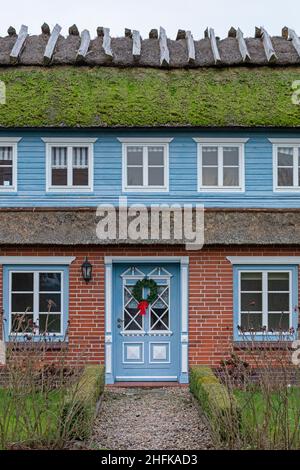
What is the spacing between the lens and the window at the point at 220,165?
1410cm

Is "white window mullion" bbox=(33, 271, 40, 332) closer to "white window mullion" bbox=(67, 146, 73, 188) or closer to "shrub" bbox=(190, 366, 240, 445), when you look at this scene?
"white window mullion" bbox=(67, 146, 73, 188)

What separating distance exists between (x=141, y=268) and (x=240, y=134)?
3756 mm

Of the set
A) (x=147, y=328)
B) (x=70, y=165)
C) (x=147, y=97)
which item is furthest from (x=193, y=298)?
(x=147, y=97)

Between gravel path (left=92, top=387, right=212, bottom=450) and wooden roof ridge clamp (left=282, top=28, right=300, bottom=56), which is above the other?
wooden roof ridge clamp (left=282, top=28, right=300, bottom=56)

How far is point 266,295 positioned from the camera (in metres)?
13.7

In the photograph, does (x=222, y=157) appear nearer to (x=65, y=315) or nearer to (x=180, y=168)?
(x=180, y=168)

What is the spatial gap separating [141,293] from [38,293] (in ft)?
7.39

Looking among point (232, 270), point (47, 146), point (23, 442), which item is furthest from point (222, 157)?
point (23, 442)

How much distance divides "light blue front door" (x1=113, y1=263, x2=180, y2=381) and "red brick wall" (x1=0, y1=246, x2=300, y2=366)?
456mm

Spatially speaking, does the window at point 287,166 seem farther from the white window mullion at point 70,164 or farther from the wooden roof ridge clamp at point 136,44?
the white window mullion at point 70,164

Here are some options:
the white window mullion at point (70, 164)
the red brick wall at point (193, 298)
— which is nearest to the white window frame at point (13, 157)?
the white window mullion at point (70, 164)

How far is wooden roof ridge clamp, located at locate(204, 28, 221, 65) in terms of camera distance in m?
15.1

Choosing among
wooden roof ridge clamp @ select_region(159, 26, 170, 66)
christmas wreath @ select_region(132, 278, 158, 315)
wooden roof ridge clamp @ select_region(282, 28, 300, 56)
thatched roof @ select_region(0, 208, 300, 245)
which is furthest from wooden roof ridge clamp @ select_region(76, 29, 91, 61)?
christmas wreath @ select_region(132, 278, 158, 315)

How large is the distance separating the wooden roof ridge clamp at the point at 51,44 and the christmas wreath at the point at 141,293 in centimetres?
576
